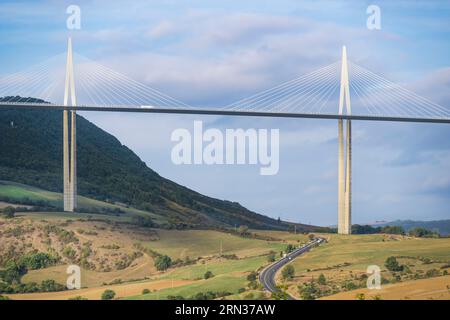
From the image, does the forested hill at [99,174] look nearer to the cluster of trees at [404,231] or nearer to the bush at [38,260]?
the cluster of trees at [404,231]

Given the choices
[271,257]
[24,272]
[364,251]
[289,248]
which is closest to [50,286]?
[24,272]

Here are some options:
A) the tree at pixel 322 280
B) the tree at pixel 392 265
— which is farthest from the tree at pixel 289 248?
the tree at pixel 322 280

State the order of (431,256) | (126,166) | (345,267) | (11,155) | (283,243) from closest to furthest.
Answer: (345,267) → (431,256) → (283,243) → (11,155) → (126,166)

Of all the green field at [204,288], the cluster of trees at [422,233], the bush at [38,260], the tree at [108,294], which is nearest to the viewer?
the green field at [204,288]

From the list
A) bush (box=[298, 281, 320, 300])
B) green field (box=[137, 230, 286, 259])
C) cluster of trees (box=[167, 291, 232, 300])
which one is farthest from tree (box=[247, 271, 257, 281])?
green field (box=[137, 230, 286, 259])
